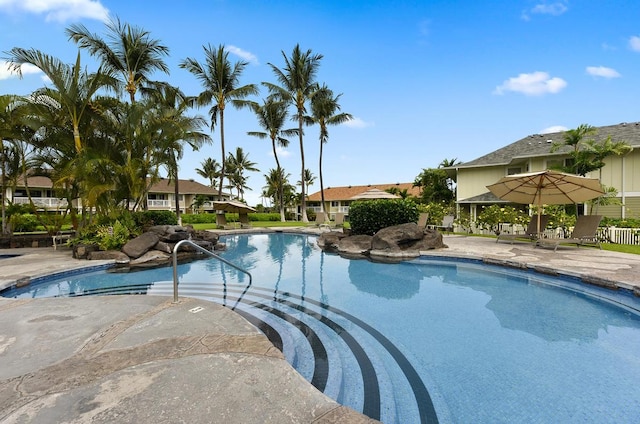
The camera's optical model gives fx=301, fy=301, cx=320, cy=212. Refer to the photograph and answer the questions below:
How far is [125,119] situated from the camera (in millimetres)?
10547

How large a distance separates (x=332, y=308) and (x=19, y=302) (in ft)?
14.4

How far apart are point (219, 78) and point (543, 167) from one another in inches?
871

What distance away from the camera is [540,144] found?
→ 19.0 m

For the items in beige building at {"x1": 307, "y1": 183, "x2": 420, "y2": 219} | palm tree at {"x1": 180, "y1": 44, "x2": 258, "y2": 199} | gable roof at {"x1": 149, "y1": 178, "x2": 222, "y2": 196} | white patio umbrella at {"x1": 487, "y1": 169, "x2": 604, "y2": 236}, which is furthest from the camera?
beige building at {"x1": 307, "y1": 183, "x2": 420, "y2": 219}

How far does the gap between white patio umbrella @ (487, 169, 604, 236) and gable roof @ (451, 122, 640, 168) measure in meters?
8.21

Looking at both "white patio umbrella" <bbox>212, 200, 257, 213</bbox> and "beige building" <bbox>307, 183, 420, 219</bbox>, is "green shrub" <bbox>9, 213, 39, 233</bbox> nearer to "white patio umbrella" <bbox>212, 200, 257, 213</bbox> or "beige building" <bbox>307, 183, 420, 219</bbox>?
"white patio umbrella" <bbox>212, 200, 257, 213</bbox>

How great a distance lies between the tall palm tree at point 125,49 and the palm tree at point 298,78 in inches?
424

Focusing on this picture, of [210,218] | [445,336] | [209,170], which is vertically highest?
[209,170]

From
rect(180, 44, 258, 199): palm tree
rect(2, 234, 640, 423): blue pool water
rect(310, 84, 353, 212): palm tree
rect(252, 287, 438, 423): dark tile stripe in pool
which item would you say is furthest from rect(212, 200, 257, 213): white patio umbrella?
rect(252, 287, 438, 423): dark tile stripe in pool

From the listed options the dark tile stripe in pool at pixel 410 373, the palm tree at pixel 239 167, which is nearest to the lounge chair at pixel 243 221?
the dark tile stripe in pool at pixel 410 373

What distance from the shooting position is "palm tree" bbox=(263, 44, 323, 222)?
989 inches

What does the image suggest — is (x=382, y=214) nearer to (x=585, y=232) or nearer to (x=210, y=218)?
(x=585, y=232)

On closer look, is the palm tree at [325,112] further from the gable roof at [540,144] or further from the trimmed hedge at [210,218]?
the gable roof at [540,144]

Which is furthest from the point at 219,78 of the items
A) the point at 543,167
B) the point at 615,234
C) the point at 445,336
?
the point at 615,234
